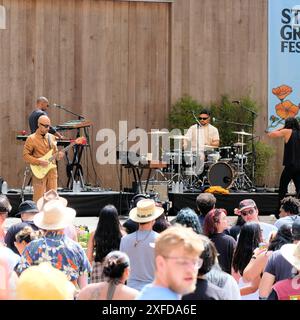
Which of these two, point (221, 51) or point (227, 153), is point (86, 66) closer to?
point (221, 51)

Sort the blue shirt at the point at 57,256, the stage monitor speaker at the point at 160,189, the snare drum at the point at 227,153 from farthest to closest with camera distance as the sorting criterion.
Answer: the snare drum at the point at 227,153 < the stage monitor speaker at the point at 160,189 < the blue shirt at the point at 57,256

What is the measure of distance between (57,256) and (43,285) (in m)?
2.12

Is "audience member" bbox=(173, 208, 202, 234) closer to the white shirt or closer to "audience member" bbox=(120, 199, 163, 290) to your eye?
"audience member" bbox=(120, 199, 163, 290)

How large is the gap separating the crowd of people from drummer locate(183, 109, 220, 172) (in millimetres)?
8398

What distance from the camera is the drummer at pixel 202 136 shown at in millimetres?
16359

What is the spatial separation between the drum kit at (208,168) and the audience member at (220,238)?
28.6ft

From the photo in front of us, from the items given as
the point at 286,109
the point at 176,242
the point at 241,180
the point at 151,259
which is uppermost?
the point at 286,109

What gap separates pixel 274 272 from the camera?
17.3 ft

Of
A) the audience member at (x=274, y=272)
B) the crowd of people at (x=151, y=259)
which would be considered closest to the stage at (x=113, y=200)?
the crowd of people at (x=151, y=259)

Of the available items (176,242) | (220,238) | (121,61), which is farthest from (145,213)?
(121,61)

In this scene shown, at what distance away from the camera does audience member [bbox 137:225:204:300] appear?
3.37 meters

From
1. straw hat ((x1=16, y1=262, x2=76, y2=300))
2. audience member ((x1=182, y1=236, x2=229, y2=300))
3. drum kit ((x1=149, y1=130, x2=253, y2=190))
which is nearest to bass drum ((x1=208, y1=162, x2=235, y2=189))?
drum kit ((x1=149, y1=130, x2=253, y2=190))

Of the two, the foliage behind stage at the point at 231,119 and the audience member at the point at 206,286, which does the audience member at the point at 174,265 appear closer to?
the audience member at the point at 206,286
